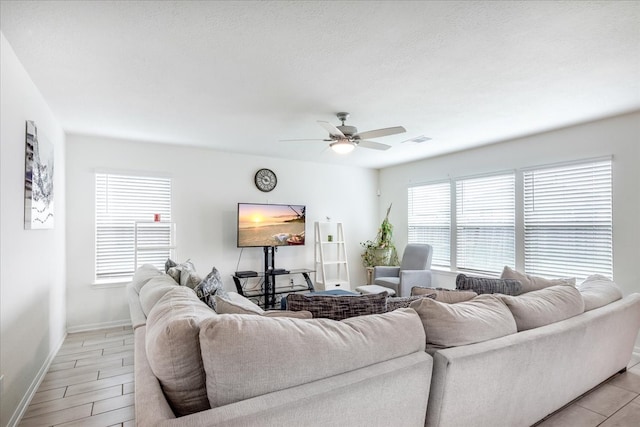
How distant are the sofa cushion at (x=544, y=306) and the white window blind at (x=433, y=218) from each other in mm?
3129

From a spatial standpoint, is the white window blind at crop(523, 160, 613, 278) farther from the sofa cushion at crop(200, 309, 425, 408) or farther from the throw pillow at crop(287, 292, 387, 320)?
the sofa cushion at crop(200, 309, 425, 408)

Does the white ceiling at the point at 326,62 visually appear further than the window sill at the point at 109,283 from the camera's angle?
No

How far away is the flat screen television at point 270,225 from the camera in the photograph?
16.4 ft

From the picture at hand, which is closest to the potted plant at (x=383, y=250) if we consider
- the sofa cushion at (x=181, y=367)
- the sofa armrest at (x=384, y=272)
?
the sofa armrest at (x=384, y=272)

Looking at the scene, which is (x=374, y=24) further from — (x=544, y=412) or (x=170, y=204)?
(x=170, y=204)

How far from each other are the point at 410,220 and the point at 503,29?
14.0ft

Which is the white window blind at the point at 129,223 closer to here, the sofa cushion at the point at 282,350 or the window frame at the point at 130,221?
the window frame at the point at 130,221

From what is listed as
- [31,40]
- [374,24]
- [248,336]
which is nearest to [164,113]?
[31,40]

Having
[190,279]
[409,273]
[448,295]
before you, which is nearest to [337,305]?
[448,295]

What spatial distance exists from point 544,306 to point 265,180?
420cm

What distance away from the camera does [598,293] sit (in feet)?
8.53

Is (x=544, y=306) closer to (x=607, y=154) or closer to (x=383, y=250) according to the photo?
(x=607, y=154)

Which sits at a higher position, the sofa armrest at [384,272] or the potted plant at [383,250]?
the potted plant at [383,250]

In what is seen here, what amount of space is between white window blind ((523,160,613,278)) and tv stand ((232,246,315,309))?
10.2 ft
